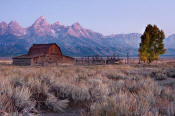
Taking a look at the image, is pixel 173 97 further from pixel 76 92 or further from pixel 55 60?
pixel 55 60

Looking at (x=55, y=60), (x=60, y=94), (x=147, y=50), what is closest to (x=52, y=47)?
(x=55, y=60)

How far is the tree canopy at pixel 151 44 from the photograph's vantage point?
3928 cm

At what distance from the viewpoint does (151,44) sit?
1577 inches

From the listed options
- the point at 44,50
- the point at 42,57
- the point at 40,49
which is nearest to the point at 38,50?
the point at 40,49

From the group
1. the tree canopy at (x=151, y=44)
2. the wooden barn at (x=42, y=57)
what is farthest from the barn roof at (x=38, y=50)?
the tree canopy at (x=151, y=44)

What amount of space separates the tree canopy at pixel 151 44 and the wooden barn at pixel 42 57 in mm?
20882

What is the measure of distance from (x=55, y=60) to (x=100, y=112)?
48126mm

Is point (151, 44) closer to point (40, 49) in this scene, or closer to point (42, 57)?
point (42, 57)

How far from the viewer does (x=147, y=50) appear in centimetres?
3966

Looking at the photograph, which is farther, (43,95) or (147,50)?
(147,50)

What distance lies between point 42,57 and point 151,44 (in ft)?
81.3

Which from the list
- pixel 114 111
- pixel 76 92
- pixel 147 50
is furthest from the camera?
pixel 147 50

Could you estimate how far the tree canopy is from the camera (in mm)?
39281

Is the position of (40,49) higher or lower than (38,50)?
higher
